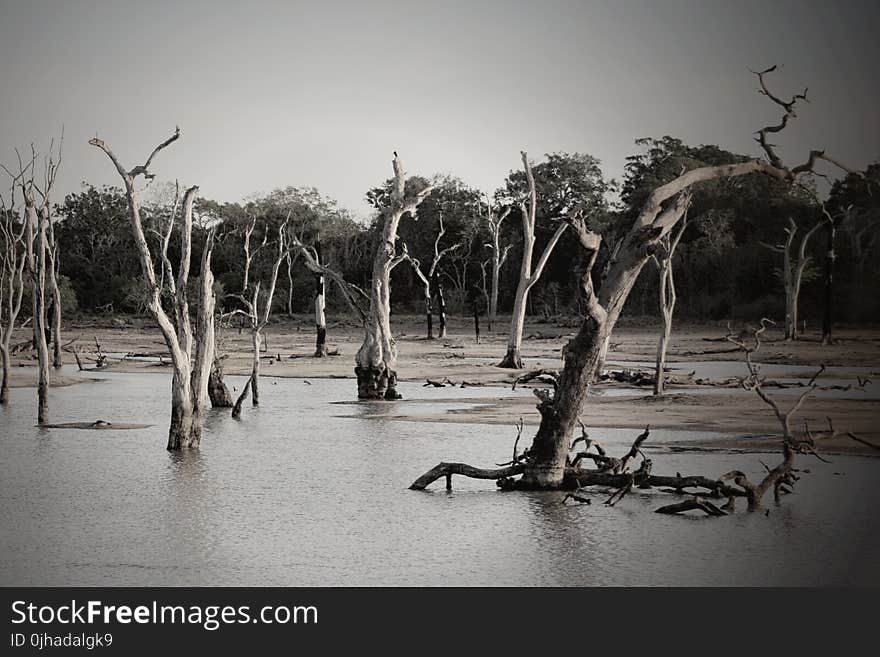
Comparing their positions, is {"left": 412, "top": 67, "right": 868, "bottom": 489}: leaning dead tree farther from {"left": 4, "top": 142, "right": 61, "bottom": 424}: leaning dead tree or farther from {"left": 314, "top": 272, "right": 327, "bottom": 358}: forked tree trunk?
{"left": 314, "top": 272, "right": 327, "bottom": 358}: forked tree trunk

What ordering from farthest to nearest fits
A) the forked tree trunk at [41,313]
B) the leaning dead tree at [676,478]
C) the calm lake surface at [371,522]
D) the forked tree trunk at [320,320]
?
the forked tree trunk at [320,320] < the forked tree trunk at [41,313] < the leaning dead tree at [676,478] < the calm lake surface at [371,522]

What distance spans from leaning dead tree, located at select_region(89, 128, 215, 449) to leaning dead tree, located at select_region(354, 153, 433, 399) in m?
7.15

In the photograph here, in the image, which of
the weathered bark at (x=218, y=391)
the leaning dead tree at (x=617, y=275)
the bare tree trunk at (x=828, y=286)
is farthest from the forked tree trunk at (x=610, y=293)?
the bare tree trunk at (x=828, y=286)

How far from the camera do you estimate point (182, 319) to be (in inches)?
659

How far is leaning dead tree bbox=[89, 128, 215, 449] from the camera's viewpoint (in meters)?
16.0

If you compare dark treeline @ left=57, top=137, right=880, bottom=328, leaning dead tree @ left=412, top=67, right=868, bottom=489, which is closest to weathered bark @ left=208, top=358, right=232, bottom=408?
leaning dead tree @ left=412, top=67, right=868, bottom=489

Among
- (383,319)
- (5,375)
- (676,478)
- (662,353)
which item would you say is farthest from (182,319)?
(662,353)

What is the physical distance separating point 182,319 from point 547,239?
46.2 metres

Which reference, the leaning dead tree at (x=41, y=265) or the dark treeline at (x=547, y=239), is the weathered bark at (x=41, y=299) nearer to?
the leaning dead tree at (x=41, y=265)

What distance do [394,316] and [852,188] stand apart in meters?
22.5

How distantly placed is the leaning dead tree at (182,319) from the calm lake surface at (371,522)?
0.62 meters

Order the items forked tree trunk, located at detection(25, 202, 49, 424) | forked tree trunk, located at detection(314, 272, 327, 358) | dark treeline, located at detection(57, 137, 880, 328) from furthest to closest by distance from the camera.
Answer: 1. dark treeline, located at detection(57, 137, 880, 328)
2. forked tree trunk, located at detection(314, 272, 327, 358)
3. forked tree trunk, located at detection(25, 202, 49, 424)

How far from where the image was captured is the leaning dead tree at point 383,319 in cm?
2505

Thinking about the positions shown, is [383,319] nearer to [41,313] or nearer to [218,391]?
[218,391]
